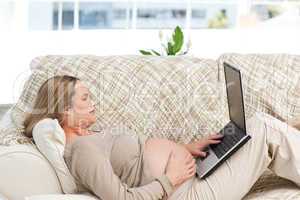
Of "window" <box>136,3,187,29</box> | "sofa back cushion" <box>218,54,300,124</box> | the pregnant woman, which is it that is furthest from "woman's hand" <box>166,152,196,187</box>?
"window" <box>136,3,187,29</box>

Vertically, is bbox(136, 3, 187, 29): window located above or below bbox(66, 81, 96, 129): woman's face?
above

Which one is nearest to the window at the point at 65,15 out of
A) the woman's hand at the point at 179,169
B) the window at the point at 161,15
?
the window at the point at 161,15

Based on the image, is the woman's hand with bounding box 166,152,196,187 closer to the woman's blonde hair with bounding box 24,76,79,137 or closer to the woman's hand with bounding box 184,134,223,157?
the woman's hand with bounding box 184,134,223,157

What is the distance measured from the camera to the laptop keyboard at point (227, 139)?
222 cm

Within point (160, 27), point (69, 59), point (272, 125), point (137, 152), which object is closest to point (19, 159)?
point (137, 152)

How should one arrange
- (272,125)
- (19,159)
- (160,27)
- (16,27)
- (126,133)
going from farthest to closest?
(160,27), (16,27), (126,133), (272,125), (19,159)

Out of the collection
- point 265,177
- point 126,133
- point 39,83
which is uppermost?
point 39,83

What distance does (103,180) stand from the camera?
6.40 ft

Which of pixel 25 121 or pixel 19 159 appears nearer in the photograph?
pixel 19 159

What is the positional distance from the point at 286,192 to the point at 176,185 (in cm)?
42

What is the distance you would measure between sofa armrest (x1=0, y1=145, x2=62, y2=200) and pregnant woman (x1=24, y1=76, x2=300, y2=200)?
0.09m

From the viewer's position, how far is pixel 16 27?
148 inches

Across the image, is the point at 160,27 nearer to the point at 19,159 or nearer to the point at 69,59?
the point at 69,59

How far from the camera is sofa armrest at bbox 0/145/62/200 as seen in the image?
6.59ft
